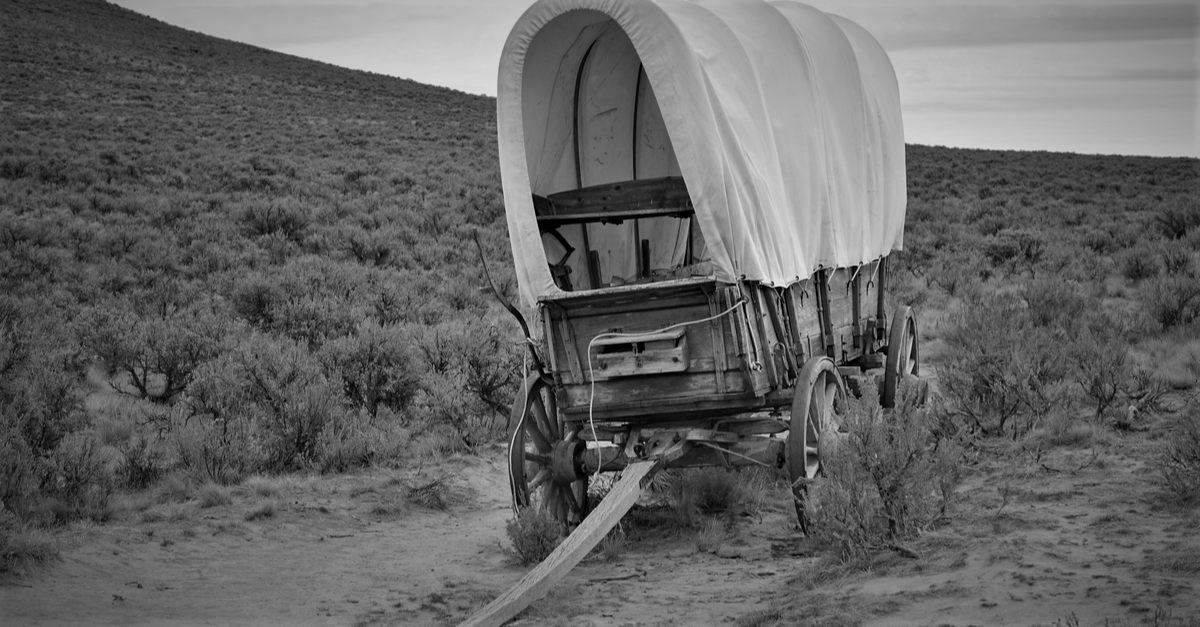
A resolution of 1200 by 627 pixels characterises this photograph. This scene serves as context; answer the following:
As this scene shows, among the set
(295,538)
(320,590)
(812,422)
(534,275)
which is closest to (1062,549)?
(812,422)

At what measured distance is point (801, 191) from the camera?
6.40 meters

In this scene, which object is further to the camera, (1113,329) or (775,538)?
(1113,329)

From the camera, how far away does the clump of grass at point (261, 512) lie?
706 centimetres

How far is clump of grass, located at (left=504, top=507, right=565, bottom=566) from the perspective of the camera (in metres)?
5.93

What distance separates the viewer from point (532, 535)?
593cm

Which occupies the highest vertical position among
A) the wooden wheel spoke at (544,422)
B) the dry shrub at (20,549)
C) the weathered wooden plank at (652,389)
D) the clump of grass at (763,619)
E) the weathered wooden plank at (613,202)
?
the weathered wooden plank at (613,202)

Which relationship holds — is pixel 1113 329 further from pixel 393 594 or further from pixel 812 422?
pixel 393 594

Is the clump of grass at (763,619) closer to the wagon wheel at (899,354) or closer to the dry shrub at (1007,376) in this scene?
the wagon wheel at (899,354)

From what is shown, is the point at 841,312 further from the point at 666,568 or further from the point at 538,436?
the point at 666,568

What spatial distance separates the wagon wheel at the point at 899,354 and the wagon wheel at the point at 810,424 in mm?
1345

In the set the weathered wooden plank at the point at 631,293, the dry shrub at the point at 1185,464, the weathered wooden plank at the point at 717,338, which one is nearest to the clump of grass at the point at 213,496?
the weathered wooden plank at the point at 631,293

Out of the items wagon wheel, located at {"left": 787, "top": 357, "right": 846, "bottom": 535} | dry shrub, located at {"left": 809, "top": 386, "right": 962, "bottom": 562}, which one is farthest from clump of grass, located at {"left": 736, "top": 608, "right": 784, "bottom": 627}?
wagon wheel, located at {"left": 787, "top": 357, "right": 846, "bottom": 535}

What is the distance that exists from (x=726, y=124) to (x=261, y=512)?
166 inches

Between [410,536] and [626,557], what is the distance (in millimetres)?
1686
